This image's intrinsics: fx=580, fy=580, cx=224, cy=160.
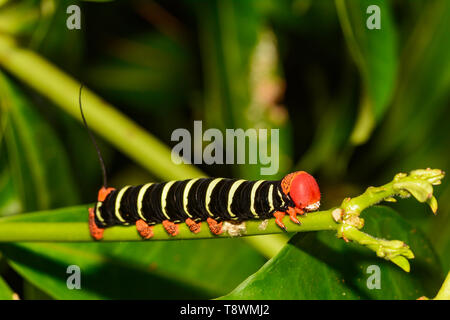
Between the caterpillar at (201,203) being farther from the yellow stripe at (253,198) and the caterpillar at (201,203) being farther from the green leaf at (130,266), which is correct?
the green leaf at (130,266)

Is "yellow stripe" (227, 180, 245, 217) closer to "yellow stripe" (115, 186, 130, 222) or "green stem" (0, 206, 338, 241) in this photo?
"green stem" (0, 206, 338, 241)

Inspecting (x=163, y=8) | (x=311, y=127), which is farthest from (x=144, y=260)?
(x=163, y=8)

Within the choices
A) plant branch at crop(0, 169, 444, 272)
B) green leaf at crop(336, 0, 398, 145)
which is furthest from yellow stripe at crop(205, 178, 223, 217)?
green leaf at crop(336, 0, 398, 145)

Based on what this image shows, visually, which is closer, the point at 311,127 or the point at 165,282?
the point at 165,282

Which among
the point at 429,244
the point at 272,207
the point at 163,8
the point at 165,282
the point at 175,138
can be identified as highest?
the point at 163,8

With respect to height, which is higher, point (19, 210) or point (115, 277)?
point (19, 210)

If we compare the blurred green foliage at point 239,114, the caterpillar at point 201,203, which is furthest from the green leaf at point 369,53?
the caterpillar at point 201,203

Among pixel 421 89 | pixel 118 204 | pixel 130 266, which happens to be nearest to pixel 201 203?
pixel 118 204

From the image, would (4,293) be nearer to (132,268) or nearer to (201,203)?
(132,268)
